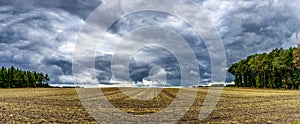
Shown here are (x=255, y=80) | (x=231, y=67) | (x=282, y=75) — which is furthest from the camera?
(x=231, y=67)

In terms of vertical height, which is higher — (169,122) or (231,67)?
(231,67)

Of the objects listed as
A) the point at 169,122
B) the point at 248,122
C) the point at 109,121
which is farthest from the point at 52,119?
the point at 248,122

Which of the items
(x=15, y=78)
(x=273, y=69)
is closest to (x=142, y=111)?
(x=273, y=69)

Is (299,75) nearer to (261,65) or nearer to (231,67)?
(261,65)

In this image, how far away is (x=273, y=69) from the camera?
422ft

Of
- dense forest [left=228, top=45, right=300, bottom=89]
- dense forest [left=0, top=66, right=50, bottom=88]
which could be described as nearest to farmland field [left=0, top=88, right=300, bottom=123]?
dense forest [left=228, top=45, right=300, bottom=89]

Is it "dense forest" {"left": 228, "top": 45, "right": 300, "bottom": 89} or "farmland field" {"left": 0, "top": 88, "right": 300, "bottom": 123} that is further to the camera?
"dense forest" {"left": 228, "top": 45, "right": 300, "bottom": 89}

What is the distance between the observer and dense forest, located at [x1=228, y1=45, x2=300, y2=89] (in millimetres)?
118875

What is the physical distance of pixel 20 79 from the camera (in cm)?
17388

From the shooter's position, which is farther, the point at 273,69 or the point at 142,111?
the point at 273,69

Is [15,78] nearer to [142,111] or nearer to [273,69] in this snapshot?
[273,69]

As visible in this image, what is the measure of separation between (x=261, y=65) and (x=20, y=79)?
116293 mm

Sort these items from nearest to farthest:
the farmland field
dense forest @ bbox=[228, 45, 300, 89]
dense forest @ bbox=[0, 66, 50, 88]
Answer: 1. the farmland field
2. dense forest @ bbox=[228, 45, 300, 89]
3. dense forest @ bbox=[0, 66, 50, 88]

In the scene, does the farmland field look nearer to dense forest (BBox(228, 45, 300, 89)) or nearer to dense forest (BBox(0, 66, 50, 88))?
dense forest (BBox(228, 45, 300, 89))
